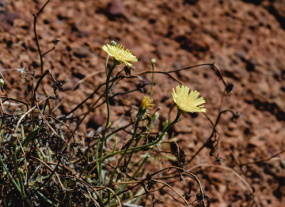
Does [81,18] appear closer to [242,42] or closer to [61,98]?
[61,98]

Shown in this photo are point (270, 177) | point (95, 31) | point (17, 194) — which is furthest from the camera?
point (95, 31)

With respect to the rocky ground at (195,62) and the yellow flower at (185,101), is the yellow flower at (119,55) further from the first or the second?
the rocky ground at (195,62)

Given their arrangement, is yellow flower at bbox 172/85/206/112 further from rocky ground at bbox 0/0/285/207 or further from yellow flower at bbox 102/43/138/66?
rocky ground at bbox 0/0/285/207

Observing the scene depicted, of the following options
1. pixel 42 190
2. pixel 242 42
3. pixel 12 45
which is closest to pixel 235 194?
pixel 42 190

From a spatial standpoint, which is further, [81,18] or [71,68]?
[81,18]

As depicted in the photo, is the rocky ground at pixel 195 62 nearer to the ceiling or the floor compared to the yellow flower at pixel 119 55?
nearer to the floor

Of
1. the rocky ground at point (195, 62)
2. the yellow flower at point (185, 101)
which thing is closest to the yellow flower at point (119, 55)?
the yellow flower at point (185, 101)

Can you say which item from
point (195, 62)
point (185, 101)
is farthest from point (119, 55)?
point (195, 62)

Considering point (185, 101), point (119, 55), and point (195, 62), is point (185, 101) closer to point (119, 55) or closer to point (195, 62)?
point (119, 55)
